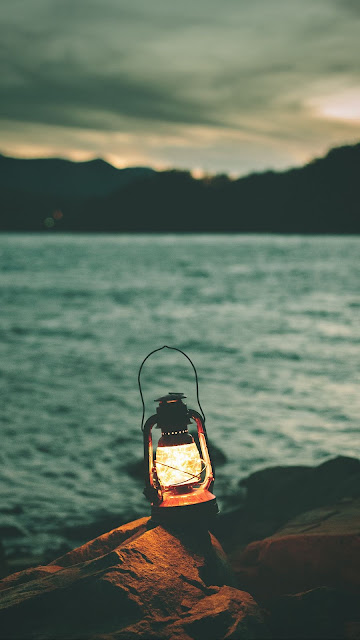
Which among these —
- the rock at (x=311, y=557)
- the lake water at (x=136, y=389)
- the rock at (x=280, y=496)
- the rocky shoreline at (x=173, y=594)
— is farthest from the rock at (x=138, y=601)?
the lake water at (x=136, y=389)

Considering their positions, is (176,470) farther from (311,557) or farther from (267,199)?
(267,199)

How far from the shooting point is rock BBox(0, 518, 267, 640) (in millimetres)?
3740

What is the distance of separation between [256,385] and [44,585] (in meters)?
14.8

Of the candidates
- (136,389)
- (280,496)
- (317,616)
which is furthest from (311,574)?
(136,389)

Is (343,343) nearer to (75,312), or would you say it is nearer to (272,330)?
(272,330)

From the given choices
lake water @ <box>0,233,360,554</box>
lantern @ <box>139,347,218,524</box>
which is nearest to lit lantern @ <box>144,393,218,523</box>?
lantern @ <box>139,347,218,524</box>

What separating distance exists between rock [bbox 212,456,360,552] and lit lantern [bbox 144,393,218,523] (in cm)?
354

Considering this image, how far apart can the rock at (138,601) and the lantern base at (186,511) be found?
0.36ft

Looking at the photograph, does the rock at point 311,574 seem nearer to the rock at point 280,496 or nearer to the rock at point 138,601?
the rock at point 138,601

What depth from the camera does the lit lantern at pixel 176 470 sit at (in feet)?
14.4

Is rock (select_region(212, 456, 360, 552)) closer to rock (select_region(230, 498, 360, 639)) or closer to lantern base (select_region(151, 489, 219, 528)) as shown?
rock (select_region(230, 498, 360, 639))

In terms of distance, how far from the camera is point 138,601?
3.87m

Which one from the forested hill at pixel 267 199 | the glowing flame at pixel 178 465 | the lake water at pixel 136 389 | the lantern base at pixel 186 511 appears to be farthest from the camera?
the forested hill at pixel 267 199

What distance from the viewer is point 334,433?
12.9m
